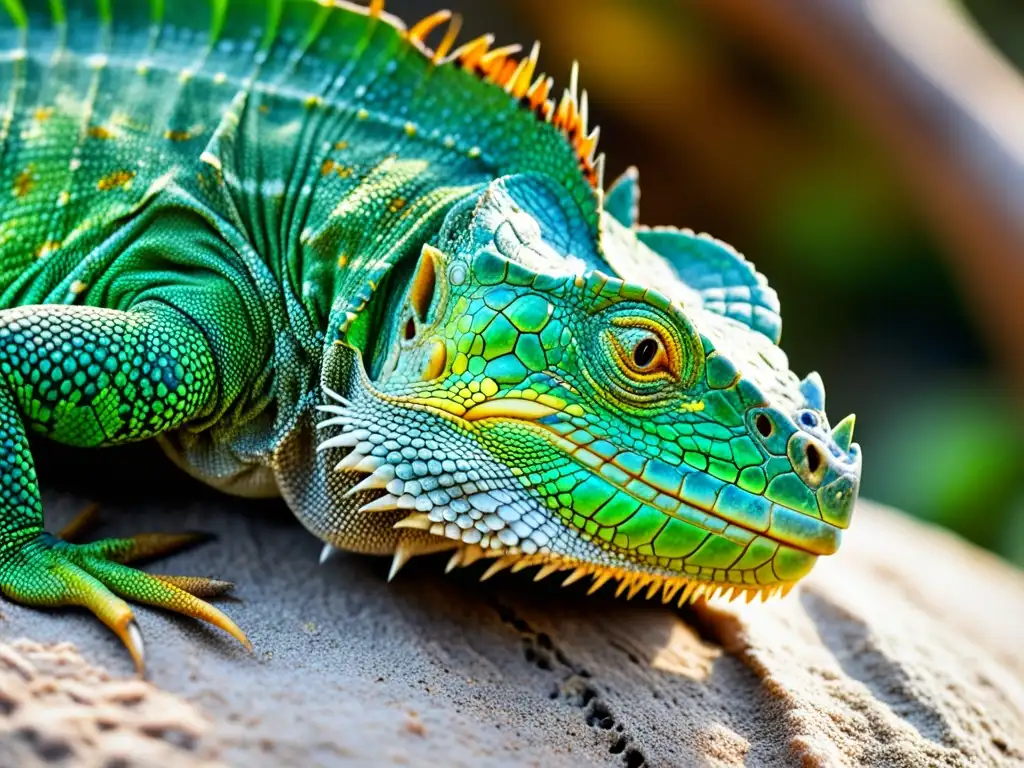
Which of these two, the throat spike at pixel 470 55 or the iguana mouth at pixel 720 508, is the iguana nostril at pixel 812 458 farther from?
the throat spike at pixel 470 55

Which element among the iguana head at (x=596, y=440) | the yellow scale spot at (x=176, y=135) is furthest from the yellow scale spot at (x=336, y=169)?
the iguana head at (x=596, y=440)

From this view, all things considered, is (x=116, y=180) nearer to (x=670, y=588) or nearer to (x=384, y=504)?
(x=384, y=504)

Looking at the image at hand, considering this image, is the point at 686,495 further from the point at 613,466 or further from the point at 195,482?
the point at 195,482

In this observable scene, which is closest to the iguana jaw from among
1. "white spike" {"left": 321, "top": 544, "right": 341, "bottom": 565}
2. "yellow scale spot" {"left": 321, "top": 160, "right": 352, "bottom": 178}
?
"white spike" {"left": 321, "top": 544, "right": 341, "bottom": 565}

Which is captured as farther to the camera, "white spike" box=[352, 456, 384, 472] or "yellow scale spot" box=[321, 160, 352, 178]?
"yellow scale spot" box=[321, 160, 352, 178]

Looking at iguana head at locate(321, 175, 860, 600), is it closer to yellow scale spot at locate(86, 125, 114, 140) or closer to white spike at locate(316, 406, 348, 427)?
white spike at locate(316, 406, 348, 427)

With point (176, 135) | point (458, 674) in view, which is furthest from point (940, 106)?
point (458, 674)
